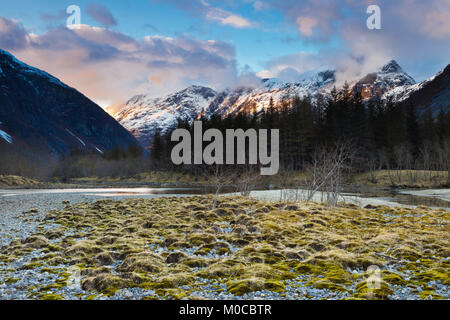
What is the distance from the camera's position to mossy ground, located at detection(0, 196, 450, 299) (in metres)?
8.44

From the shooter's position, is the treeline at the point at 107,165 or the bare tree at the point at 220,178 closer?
the bare tree at the point at 220,178

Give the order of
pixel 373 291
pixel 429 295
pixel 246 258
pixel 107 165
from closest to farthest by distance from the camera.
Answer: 1. pixel 429 295
2. pixel 373 291
3. pixel 246 258
4. pixel 107 165

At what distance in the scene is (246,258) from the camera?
11.2m

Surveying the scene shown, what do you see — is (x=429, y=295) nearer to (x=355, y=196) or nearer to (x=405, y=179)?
(x=355, y=196)

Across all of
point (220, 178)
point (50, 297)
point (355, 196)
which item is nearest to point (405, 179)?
point (355, 196)

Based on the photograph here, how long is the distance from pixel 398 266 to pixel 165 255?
8282 mm

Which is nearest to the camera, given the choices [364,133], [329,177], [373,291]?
[373,291]

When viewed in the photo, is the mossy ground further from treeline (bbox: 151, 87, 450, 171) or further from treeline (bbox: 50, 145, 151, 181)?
treeline (bbox: 50, 145, 151, 181)

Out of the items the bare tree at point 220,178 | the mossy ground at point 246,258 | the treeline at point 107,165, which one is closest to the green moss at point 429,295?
the mossy ground at point 246,258

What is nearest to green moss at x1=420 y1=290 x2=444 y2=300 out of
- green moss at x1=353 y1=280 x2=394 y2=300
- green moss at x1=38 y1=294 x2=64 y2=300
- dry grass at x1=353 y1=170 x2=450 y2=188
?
green moss at x1=353 y1=280 x2=394 y2=300

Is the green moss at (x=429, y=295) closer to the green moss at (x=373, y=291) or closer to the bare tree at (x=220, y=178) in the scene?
the green moss at (x=373, y=291)

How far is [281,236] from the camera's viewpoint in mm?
15023

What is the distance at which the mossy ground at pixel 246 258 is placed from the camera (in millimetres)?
8438
